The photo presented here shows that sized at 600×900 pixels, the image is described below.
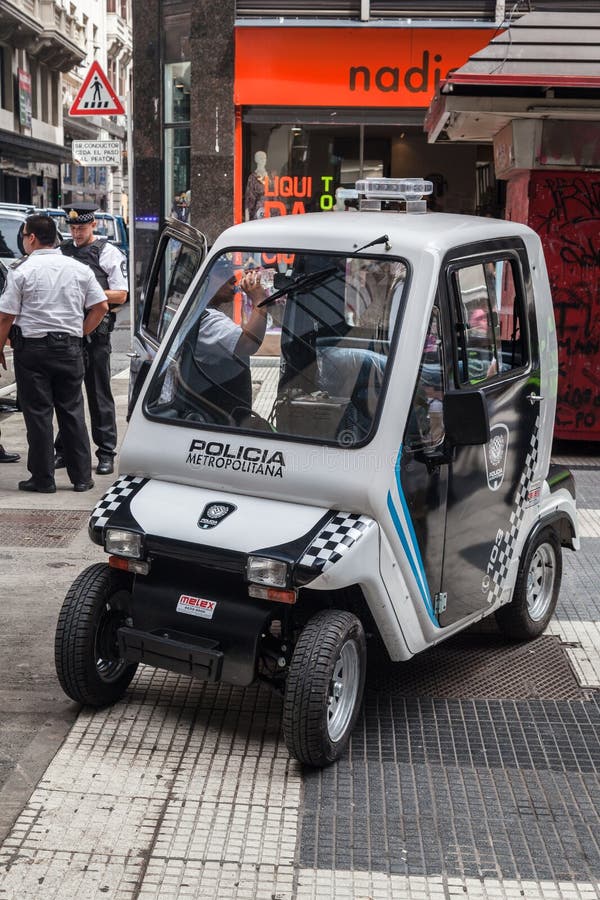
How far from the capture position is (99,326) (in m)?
8.74

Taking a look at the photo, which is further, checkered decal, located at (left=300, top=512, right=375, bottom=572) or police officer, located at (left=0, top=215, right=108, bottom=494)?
police officer, located at (left=0, top=215, right=108, bottom=494)

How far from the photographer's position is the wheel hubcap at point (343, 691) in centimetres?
424

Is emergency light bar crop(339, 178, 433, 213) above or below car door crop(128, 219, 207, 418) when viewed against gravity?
above

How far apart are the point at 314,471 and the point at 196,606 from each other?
0.65 meters

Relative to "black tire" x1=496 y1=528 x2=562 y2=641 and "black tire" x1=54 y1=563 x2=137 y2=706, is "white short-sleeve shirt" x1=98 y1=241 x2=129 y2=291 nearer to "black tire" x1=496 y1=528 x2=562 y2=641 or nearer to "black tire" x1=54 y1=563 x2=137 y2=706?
"black tire" x1=496 y1=528 x2=562 y2=641

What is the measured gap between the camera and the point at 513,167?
9672 mm

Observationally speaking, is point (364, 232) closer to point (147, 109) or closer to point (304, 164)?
point (304, 164)

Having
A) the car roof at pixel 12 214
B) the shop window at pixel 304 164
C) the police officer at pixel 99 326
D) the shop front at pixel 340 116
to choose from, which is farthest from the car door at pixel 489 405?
the car roof at pixel 12 214

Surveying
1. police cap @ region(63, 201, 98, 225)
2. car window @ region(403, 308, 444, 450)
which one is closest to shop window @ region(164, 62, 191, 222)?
police cap @ region(63, 201, 98, 225)

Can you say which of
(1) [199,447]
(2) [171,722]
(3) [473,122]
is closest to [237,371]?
(1) [199,447]

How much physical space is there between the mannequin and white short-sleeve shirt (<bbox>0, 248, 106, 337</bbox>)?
758 cm

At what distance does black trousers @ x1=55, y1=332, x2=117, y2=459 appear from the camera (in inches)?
344

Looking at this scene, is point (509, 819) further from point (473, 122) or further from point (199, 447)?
point (473, 122)

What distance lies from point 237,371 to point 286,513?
70 cm
